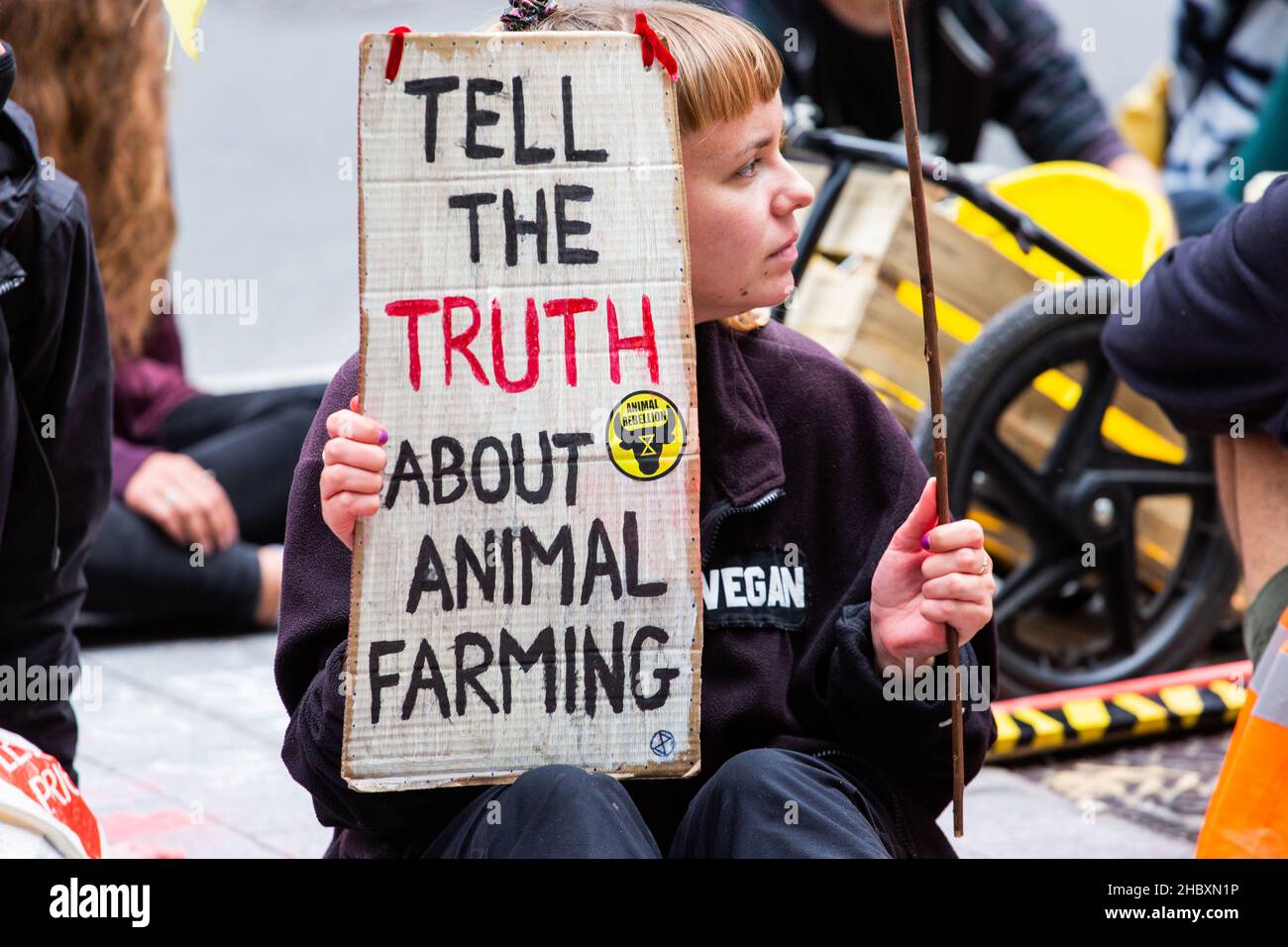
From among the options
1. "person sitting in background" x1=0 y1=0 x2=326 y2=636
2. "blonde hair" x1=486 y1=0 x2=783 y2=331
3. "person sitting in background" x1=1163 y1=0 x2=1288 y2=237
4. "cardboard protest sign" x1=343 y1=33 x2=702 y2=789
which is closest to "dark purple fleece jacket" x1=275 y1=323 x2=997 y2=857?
"cardboard protest sign" x1=343 y1=33 x2=702 y2=789

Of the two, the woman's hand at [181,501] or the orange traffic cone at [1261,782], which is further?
the woman's hand at [181,501]

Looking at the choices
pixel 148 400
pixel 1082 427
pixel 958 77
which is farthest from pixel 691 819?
pixel 958 77

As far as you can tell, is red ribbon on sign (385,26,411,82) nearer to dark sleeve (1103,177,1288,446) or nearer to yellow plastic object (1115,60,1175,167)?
dark sleeve (1103,177,1288,446)

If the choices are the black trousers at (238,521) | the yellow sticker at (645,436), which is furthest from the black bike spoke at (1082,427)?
the yellow sticker at (645,436)

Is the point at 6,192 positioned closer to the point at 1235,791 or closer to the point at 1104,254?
the point at 1235,791

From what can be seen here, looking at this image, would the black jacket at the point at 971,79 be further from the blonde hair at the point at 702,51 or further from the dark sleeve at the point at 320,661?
the dark sleeve at the point at 320,661

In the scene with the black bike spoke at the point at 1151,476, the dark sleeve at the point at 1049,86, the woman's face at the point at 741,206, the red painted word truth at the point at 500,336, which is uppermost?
the dark sleeve at the point at 1049,86

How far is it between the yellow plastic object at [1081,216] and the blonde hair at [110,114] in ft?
5.72

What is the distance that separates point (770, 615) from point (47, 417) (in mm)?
1143

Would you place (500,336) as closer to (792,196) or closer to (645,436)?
(645,436)

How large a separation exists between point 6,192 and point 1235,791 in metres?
1.72

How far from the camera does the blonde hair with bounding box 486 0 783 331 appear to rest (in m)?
1.96

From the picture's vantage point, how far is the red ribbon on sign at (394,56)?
1.83 metres

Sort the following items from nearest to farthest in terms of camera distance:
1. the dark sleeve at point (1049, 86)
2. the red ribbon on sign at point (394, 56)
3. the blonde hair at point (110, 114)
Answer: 1. the red ribbon on sign at point (394, 56)
2. the blonde hair at point (110, 114)
3. the dark sleeve at point (1049, 86)
